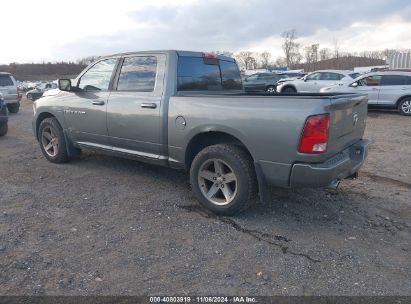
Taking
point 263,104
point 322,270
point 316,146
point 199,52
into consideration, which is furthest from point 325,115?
point 199,52

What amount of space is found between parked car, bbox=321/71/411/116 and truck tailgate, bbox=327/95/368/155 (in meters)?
9.78

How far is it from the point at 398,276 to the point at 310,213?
4.44ft

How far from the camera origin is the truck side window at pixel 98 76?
5250mm

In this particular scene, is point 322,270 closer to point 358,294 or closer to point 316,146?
point 358,294

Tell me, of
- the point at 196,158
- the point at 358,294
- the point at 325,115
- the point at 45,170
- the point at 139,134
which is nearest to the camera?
the point at 358,294

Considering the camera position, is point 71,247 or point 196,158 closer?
point 71,247

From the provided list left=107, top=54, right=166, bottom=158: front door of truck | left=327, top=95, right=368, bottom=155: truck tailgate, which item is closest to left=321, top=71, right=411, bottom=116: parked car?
left=327, top=95, right=368, bottom=155: truck tailgate

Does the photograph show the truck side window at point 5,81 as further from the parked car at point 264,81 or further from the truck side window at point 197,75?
the parked car at point 264,81

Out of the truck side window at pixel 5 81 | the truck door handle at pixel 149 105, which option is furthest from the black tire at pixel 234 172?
the truck side window at pixel 5 81

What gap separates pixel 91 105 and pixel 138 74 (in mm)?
963

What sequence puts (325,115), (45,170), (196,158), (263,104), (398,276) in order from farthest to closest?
(45,170) < (196,158) < (263,104) < (325,115) < (398,276)

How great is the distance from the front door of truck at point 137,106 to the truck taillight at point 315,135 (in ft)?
6.15

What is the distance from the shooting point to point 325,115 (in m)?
3.34

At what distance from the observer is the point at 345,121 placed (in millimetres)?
3738
